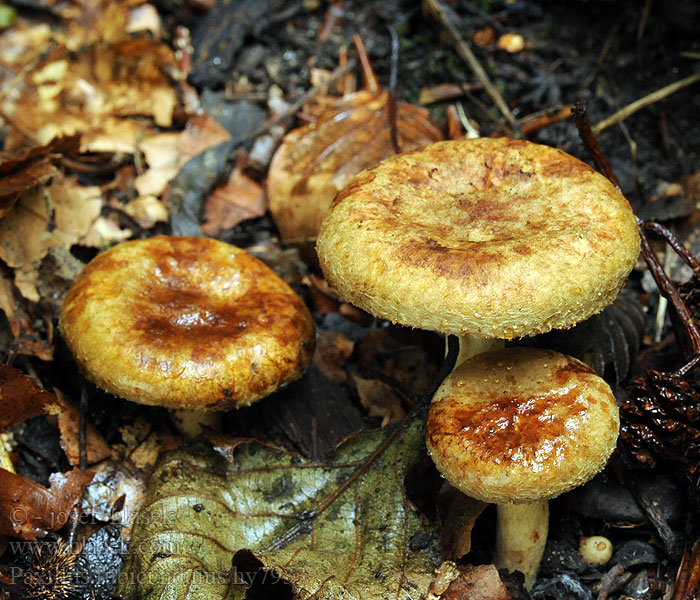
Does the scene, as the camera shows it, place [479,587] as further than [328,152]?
No

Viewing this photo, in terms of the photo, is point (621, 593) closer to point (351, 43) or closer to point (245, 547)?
point (245, 547)

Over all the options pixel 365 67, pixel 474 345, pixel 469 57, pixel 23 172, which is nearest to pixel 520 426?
pixel 474 345

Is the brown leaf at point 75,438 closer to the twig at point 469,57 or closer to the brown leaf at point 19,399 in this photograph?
the brown leaf at point 19,399

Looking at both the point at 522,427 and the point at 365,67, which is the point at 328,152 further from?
the point at 522,427

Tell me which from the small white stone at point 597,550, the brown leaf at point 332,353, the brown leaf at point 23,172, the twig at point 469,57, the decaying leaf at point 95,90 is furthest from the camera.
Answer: the decaying leaf at point 95,90

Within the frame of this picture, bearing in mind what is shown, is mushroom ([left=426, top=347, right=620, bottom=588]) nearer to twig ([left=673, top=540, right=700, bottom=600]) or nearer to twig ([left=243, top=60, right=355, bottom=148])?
twig ([left=673, top=540, right=700, bottom=600])

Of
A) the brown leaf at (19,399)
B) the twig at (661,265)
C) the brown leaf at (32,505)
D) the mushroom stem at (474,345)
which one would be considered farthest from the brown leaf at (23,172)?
the twig at (661,265)

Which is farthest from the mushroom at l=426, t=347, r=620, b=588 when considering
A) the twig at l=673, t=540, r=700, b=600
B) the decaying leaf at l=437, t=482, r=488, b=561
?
the twig at l=673, t=540, r=700, b=600

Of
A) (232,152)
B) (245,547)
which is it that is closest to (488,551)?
(245,547)

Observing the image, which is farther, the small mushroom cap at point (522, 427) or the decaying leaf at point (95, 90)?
the decaying leaf at point (95, 90)
